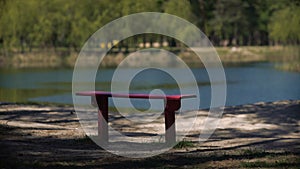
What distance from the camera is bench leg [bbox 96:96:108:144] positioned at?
11.0 metres

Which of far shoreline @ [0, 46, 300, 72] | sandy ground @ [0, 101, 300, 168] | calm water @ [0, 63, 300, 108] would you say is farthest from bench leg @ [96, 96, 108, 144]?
far shoreline @ [0, 46, 300, 72]

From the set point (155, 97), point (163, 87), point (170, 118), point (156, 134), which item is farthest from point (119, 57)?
point (155, 97)

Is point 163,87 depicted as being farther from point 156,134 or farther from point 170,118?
point 170,118

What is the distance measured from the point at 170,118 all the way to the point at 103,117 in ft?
4.17

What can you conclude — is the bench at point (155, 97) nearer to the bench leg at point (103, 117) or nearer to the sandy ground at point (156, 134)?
the bench leg at point (103, 117)

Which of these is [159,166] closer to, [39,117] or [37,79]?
[39,117]

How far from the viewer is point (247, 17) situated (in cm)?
8725

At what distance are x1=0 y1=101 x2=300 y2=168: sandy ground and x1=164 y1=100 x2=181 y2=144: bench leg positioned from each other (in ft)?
0.97

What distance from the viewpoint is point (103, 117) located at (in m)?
11.1

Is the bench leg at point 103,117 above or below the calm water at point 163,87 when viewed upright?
above

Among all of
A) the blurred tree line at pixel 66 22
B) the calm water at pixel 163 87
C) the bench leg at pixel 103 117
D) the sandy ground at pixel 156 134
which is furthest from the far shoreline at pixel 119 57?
the bench leg at pixel 103 117

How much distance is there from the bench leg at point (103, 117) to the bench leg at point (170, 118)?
1110 millimetres

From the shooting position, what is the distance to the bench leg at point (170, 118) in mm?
10367

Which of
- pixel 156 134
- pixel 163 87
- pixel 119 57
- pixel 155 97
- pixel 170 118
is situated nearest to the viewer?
pixel 155 97
